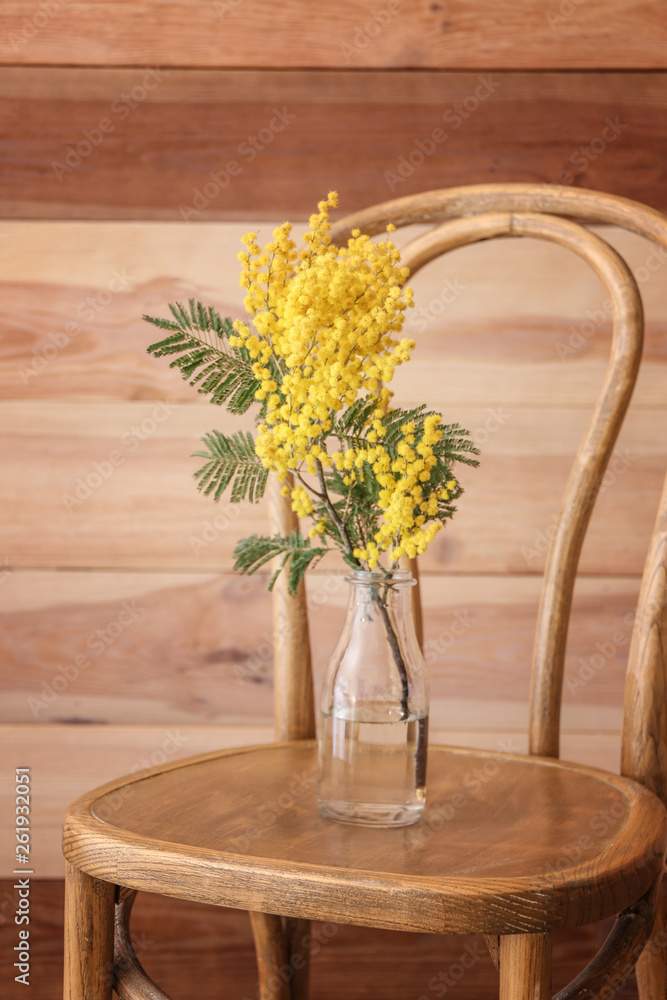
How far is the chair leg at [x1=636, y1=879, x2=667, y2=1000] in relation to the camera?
745 millimetres

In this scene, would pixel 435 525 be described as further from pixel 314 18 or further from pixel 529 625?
pixel 314 18

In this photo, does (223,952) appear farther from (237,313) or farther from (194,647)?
(237,313)

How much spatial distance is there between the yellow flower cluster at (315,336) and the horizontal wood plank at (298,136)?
0.63m

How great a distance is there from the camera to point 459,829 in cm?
66

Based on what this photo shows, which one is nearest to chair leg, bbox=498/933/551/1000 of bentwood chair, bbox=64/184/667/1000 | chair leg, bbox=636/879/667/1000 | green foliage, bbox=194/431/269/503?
bentwood chair, bbox=64/184/667/1000

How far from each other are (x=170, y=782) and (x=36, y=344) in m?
0.74

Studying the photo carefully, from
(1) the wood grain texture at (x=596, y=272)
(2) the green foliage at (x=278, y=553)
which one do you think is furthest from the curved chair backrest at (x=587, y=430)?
(2) the green foliage at (x=278, y=553)

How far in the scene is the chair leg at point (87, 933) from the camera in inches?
25.1
